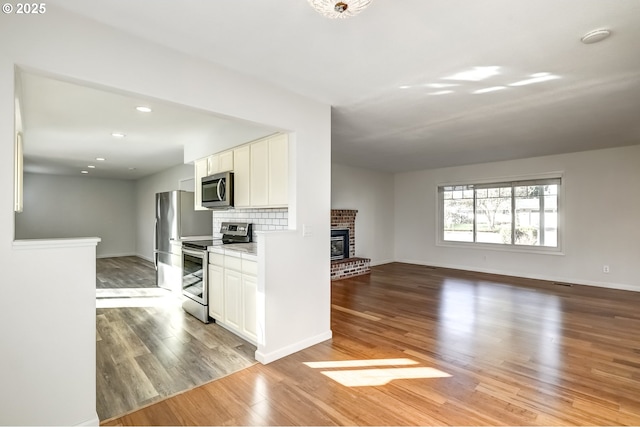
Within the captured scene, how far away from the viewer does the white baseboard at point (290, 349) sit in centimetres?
272

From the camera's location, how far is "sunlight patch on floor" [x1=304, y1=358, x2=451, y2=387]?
2430 mm

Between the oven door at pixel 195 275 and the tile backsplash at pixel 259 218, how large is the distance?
737mm

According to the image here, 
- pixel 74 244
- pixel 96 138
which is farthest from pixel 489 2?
pixel 96 138

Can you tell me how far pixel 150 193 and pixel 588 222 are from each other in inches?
404

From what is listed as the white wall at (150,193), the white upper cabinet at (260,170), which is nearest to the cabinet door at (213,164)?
the white upper cabinet at (260,170)

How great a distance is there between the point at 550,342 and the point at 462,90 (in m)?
2.68

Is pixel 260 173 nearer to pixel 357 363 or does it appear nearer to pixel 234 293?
pixel 234 293

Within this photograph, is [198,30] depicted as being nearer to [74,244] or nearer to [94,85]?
[94,85]

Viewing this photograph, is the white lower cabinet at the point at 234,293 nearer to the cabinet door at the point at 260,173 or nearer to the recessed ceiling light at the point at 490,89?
the cabinet door at the point at 260,173

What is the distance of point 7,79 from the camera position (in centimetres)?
159

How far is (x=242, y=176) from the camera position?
386cm

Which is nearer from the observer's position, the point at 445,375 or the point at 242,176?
the point at 445,375

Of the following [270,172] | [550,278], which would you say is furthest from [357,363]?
[550,278]

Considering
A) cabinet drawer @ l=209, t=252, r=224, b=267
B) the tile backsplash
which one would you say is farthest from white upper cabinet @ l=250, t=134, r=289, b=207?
cabinet drawer @ l=209, t=252, r=224, b=267
